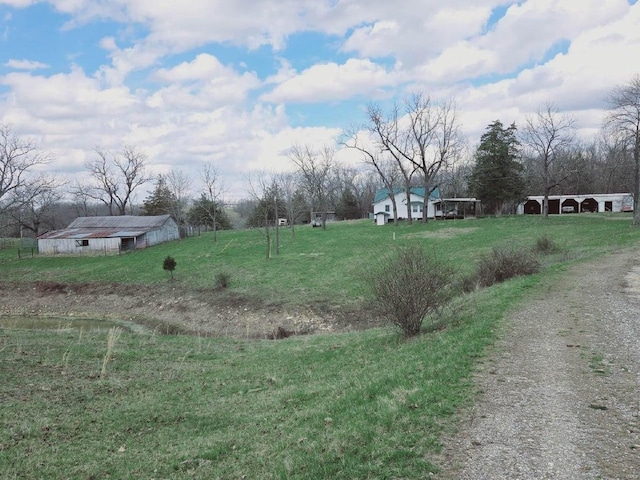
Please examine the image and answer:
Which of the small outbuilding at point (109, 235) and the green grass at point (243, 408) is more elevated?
the small outbuilding at point (109, 235)

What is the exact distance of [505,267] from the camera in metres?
17.5

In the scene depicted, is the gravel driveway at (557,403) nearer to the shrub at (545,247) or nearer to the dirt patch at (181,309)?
the dirt patch at (181,309)

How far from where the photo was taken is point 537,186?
69125mm

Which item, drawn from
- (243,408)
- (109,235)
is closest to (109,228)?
(109,235)

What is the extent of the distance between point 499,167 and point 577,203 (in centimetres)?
1949

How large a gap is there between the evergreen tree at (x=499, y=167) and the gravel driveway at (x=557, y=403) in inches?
1782

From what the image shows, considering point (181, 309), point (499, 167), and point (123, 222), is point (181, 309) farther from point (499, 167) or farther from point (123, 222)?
point (499, 167)

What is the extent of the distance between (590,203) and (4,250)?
7806cm

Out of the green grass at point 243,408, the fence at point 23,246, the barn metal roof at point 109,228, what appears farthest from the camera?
the fence at point 23,246

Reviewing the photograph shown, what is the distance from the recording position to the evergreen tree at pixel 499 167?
173ft

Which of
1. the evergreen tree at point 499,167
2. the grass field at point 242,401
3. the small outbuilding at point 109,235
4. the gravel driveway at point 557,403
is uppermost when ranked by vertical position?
the evergreen tree at point 499,167

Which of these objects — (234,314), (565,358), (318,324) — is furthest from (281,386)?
(234,314)

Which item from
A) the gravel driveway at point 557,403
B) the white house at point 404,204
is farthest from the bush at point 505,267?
the white house at point 404,204

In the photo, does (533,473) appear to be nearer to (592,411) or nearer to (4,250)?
(592,411)
